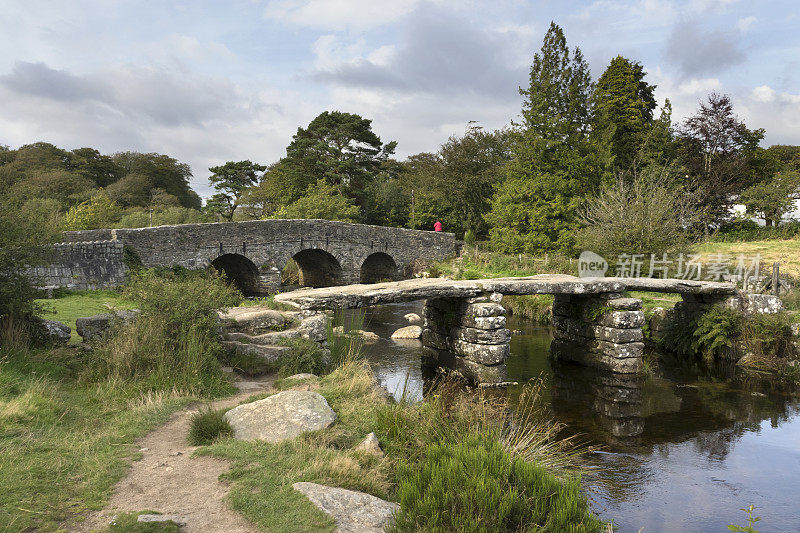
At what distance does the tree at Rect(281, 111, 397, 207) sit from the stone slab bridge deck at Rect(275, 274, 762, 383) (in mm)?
26654

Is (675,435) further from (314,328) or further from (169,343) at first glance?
(169,343)

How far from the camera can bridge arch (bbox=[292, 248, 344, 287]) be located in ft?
84.9

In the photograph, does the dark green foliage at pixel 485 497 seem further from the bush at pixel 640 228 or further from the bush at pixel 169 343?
the bush at pixel 640 228

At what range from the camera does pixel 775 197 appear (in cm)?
2905

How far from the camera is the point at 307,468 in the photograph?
456cm

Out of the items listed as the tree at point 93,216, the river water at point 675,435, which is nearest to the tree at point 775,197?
the river water at point 675,435

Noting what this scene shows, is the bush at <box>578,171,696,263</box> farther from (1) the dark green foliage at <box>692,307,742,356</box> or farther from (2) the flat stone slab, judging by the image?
(1) the dark green foliage at <box>692,307,742,356</box>

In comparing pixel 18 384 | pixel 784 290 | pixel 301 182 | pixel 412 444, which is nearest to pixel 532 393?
pixel 412 444

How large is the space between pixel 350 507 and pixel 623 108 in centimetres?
3578

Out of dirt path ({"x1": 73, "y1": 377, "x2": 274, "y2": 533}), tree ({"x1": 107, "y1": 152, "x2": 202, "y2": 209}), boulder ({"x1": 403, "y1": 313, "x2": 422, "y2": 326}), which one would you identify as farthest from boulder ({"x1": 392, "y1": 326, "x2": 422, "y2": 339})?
tree ({"x1": 107, "y1": 152, "x2": 202, "y2": 209})

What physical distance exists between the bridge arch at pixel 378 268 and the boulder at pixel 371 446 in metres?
22.8

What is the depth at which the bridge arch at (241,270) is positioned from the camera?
2309 centimetres

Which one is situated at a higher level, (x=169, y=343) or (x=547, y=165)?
(x=547, y=165)

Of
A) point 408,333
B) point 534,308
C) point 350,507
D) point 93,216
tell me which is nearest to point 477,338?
point 408,333
